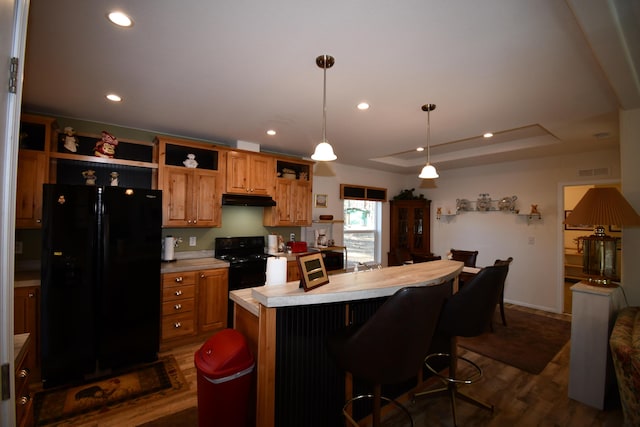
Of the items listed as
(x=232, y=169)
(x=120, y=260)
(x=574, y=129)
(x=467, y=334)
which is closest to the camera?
(x=467, y=334)

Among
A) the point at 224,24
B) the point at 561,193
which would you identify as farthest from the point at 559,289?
the point at 224,24

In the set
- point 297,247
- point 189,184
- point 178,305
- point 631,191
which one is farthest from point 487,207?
point 178,305

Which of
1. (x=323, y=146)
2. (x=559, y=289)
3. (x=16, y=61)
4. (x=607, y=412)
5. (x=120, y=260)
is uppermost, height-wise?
(x=323, y=146)

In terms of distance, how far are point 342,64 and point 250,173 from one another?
241 cm

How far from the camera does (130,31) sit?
1.71 meters

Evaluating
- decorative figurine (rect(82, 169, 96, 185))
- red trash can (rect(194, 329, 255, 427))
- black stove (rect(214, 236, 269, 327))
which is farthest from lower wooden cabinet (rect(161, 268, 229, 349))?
red trash can (rect(194, 329, 255, 427))

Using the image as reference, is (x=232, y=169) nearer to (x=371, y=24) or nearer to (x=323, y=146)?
(x=323, y=146)

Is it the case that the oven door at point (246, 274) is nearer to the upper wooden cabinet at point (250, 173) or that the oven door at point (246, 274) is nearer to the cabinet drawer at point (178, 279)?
the cabinet drawer at point (178, 279)

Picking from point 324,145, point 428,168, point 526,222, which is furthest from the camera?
point 526,222

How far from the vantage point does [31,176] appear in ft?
9.10

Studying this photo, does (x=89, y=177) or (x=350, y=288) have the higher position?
(x=89, y=177)

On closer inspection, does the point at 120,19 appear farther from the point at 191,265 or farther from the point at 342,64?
the point at 191,265

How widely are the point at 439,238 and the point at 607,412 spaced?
401 cm

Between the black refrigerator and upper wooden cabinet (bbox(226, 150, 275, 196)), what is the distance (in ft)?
3.60
